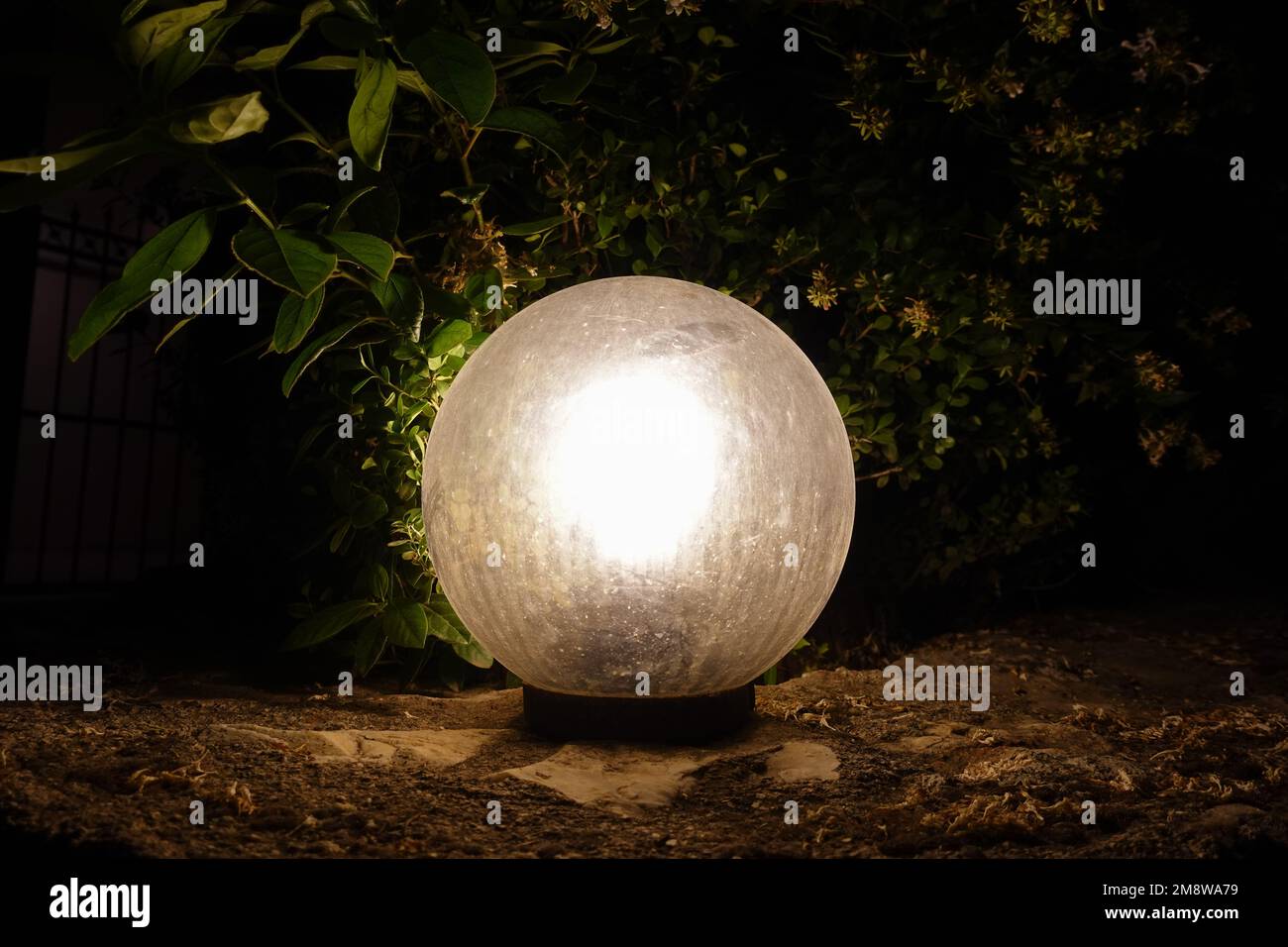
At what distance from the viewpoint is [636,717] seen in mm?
2125

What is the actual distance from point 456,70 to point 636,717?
4.42ft

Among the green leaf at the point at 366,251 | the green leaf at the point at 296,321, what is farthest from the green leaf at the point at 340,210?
the green leaf at the point at 296,321

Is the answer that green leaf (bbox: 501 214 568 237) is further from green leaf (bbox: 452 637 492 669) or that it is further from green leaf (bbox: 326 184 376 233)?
green leaf (bbox: 452 637 492 669)

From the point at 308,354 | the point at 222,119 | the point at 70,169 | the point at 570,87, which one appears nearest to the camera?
the point at 222,119

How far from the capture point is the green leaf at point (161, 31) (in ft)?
6.59

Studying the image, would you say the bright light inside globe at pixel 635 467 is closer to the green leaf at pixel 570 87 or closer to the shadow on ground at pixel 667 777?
the shadow on ground at pixel 667 777

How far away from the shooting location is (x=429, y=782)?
1.89 m

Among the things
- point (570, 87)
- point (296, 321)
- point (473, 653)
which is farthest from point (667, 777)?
point (570, 87)

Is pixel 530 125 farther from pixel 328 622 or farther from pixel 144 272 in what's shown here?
pixel 328 622

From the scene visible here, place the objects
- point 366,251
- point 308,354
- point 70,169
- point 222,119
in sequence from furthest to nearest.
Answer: point 308,354, point 366,251, point 70,169, point 222,119

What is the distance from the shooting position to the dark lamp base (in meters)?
2.13
